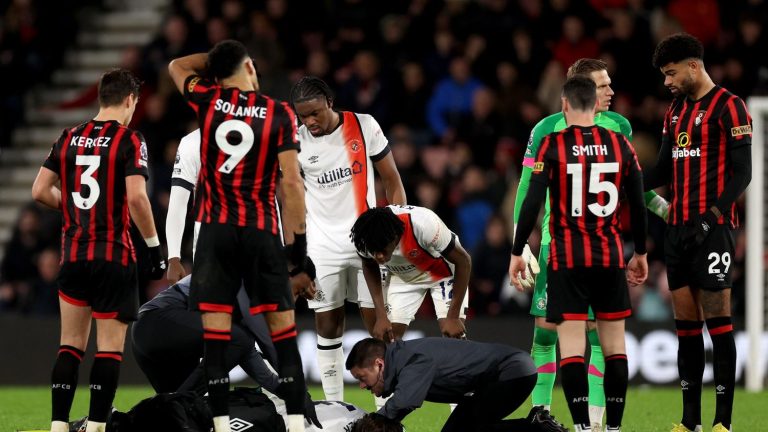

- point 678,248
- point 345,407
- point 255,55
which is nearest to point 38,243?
point 255,55

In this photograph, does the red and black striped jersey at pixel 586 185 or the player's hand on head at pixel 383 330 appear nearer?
the red and black striped jersey at pixel 586 185

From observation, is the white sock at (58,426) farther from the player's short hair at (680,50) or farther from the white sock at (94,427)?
the player's short hair at (680,50)

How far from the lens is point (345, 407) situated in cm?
722

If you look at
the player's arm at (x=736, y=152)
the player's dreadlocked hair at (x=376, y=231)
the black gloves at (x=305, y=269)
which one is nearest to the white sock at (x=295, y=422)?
the black gloves at (x=305, y=269)

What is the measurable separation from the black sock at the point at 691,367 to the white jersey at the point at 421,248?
1.48 meters

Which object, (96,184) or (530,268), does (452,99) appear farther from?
(96,184)

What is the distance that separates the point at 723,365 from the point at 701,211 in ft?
2.97

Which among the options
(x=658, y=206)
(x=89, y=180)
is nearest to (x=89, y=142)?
(x=89, y=180)

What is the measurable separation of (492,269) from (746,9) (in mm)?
4094

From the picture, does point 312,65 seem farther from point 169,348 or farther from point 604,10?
point 169,348

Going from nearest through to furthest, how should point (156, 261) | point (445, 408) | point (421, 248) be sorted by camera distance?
point (156, 261) → point (421, 248) → point (445, 408)

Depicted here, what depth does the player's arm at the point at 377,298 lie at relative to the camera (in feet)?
24.7

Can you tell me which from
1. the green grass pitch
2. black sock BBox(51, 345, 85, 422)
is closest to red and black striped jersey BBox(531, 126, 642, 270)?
the green grass pitch

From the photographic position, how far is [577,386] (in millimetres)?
6578
